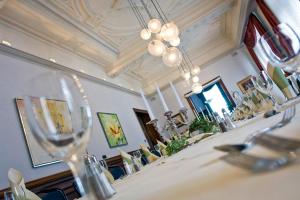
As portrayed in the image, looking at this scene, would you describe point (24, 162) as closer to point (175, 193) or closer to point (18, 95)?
point (18, 95)

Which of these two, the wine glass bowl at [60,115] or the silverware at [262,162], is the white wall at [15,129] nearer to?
the wine glass bowl at [60,115]

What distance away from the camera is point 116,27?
6.38 meters

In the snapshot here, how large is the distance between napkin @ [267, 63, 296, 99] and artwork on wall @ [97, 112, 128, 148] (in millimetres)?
4736

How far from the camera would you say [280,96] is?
1.50 metres

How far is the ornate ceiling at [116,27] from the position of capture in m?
4.50

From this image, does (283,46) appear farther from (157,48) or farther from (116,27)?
(116,27)

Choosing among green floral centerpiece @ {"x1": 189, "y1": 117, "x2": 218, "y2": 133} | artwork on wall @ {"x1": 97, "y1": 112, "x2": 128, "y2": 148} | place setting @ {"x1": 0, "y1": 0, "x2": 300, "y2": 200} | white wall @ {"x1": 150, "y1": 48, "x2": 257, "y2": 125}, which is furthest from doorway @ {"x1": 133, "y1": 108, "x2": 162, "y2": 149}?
green floral centerpiece @ {"x1": 189, "y1": 117, "x2": 218, "y2": 133}

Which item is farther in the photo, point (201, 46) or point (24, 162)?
point (201, 46)

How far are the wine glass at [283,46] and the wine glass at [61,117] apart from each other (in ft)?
1.63

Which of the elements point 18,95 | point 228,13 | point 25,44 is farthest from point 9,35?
point 228,13

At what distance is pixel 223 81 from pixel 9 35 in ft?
29.1

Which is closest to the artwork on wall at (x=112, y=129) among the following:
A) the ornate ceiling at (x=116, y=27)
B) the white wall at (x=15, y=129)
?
the white wall at (x=15, y=129)

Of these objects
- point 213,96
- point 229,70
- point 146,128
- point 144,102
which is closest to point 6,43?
point 144,102

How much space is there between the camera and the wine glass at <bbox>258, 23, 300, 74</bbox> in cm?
62
